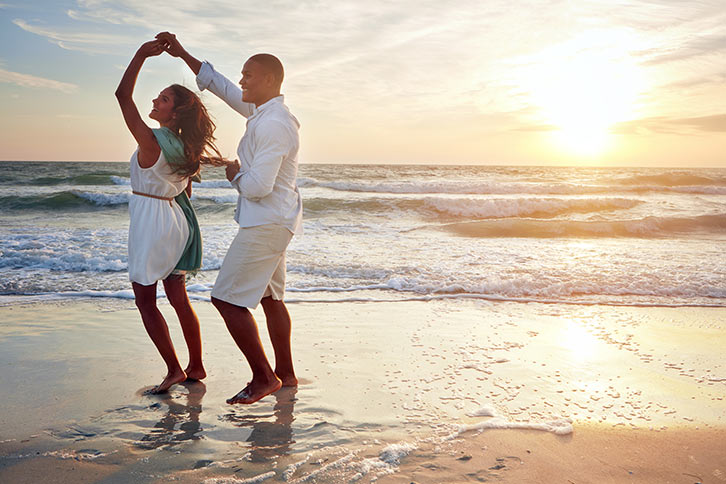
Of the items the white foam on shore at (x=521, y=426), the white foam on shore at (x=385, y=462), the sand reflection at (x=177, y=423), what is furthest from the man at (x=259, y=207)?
the white foam on shore at (x=521, y=426)

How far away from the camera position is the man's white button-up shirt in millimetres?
2707

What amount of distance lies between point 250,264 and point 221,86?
1193 mm

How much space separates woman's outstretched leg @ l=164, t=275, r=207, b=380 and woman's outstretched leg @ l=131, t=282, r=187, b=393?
0.10m

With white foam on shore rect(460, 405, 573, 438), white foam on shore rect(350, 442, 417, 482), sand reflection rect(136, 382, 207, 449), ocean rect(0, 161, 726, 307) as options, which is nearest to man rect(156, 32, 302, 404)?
sand reflection rect(136, 382, 207, 449)

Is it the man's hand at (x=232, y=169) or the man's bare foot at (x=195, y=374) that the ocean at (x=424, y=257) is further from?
the man's hand at (x=232, y=169)

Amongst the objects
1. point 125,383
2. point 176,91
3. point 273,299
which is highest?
point 176,91

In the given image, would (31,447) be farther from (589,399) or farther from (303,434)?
(589,399)

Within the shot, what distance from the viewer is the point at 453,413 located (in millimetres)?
3023

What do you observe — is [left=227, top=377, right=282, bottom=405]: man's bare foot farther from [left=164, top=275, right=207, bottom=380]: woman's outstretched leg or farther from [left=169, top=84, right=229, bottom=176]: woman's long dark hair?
[left=169, top=84, right=229, bottom=176]: woman's long dark hair

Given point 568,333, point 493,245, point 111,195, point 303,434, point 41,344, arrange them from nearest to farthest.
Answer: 1. point 303,434
2. point 41,344
3. point 568,333
4. point 493,245
5. point 111,195

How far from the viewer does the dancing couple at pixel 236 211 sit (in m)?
2.85

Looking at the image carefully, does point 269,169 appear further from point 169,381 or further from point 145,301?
point 169,381

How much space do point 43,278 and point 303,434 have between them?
5412mm

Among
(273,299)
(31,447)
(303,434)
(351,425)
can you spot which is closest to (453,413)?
(351,425)
